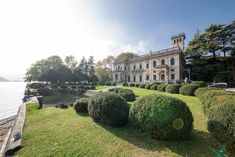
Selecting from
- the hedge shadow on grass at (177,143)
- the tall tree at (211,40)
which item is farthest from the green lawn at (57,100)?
the tall tree at (211,40)

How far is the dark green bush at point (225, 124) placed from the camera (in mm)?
3506

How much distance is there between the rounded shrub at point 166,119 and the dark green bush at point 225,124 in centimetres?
82

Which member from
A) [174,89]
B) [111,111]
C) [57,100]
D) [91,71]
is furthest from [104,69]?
[111,111]

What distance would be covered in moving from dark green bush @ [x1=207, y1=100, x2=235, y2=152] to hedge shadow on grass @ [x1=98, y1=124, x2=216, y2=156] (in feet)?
2.09

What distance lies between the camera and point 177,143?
4.71m

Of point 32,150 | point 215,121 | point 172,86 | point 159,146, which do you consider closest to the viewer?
point 215,121

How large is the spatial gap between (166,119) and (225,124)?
1.57 meters

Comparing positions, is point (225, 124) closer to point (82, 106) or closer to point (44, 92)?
point (82, 106)

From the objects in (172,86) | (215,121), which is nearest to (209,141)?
(215,121)

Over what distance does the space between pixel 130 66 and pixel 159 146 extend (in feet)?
145

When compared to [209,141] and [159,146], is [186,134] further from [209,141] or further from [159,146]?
[159,146]

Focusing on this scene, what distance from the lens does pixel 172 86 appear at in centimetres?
1692

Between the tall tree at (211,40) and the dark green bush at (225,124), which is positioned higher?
the tall tree at (211,40)

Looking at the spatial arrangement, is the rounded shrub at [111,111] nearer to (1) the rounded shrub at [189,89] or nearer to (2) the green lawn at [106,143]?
(2) the green lawn at [106,143]
